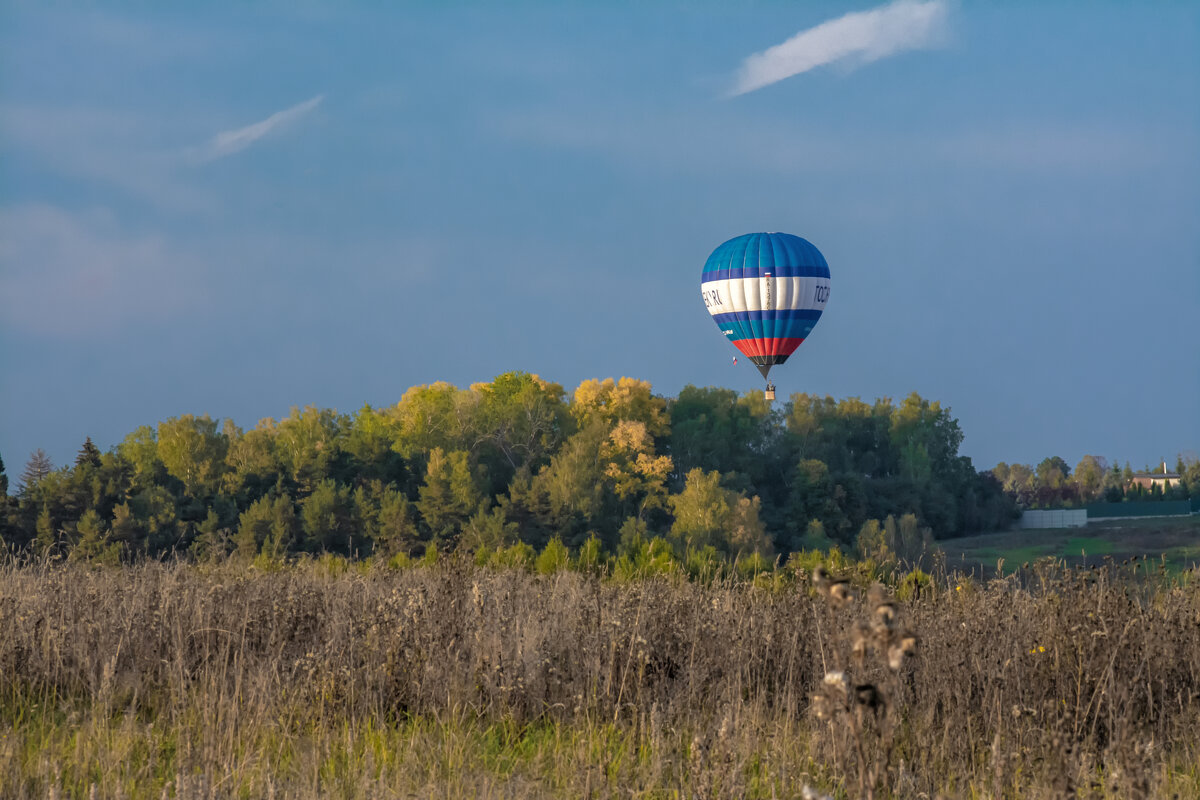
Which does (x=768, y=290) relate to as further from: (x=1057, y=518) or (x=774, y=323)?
(x=1057, y=518)

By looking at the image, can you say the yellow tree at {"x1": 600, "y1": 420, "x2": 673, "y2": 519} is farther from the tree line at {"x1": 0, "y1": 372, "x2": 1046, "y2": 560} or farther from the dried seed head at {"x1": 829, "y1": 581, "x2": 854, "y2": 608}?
the dried seed head at {"x1": 829, "y1": 581, "x2": 854, "y2": 608}

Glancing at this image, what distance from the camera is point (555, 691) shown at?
Answer: 6422 millimetres

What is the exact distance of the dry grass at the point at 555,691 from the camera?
491cm

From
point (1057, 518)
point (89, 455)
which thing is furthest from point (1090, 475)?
point (89, 455)

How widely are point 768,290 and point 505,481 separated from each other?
39.3m

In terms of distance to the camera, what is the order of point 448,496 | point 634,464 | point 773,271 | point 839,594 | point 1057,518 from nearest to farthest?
point 839,594 → point 773,271 → point 448,496 → point 634,464 → point 1057,518

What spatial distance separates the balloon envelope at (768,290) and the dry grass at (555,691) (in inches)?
1295

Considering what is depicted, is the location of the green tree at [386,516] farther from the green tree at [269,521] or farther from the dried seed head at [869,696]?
the dried seed head at [869,696]

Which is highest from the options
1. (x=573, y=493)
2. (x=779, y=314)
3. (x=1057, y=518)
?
(x=779, y=314)

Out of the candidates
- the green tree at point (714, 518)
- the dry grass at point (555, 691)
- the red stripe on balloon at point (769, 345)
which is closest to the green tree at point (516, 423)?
the green tree at point (714, 518)

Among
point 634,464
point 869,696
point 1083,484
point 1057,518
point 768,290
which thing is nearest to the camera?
point 869,696

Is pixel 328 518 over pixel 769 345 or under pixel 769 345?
under

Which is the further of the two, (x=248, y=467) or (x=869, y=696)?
(x=248, y=467)

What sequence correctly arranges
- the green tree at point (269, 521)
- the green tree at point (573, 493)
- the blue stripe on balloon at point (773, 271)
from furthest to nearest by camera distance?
1. the green tree at point (573, 493)
2. the green tree at point (269, 521)
3. the blue stripe on balloon at point (773, 271)
